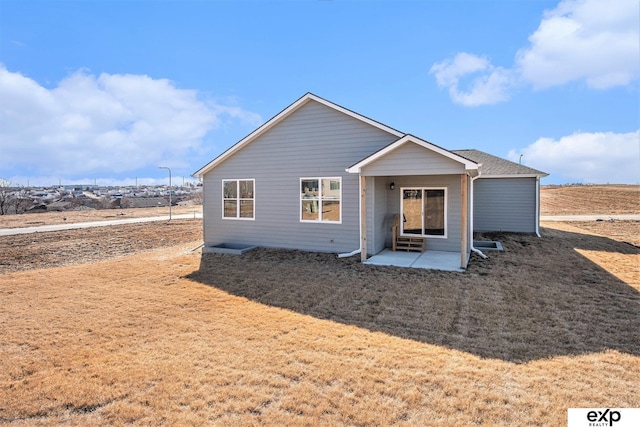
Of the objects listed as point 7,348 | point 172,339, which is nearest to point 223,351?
point 172,339

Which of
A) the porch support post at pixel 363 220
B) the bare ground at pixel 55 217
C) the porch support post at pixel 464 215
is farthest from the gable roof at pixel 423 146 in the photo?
the bare ground at pixel 55 217

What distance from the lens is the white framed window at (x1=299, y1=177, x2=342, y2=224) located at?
11.5 metres

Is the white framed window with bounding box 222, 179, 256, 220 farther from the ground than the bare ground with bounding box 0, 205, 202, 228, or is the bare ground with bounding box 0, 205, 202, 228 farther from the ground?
the white framed window with bounding box 222, 179, 256, 220

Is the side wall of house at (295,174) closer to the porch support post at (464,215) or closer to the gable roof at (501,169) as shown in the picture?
the porch support post at (464,215)

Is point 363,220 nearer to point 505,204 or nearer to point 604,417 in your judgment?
point 604,417

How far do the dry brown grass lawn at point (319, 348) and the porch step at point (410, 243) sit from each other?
2.75m

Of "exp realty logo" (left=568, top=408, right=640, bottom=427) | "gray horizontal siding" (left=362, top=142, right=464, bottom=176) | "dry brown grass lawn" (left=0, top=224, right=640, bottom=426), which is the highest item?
"gray horizontal siding" (left=362, top=142, right=464, bottom=176)

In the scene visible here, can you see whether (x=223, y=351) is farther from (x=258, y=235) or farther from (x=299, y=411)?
(x=258, y=235)

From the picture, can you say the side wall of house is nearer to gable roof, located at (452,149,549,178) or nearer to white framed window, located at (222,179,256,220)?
white framed window, located at (222,179,256,220)

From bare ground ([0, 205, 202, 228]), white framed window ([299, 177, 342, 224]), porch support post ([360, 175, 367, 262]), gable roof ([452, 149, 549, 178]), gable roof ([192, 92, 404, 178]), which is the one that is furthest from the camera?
bare ground ([0, 205, 202, 228])

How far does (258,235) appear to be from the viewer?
42.4 ft

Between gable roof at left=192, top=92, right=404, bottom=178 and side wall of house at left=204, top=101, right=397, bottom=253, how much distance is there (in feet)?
0.47

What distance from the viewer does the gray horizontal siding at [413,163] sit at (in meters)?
8.98

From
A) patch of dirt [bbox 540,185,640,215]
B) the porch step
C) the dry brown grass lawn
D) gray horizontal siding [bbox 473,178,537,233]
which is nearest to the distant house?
the porch step
